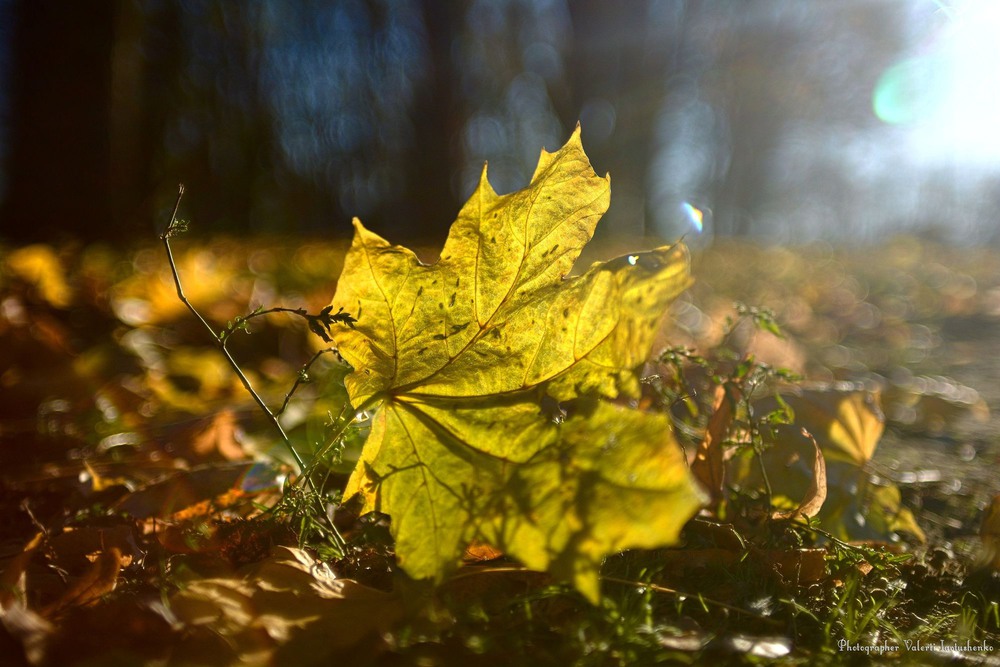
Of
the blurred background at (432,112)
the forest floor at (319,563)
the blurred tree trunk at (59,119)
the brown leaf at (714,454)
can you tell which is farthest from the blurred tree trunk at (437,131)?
the brown leaf at (714,454)

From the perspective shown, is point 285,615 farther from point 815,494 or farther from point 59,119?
point 59,119

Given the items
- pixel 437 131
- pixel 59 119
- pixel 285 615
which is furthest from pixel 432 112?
pixel 285 615

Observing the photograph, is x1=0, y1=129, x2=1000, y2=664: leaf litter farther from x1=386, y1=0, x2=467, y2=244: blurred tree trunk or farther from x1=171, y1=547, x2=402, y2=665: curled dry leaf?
x1=386, y1=0, x2=467, y2=244: blurred tree trunk

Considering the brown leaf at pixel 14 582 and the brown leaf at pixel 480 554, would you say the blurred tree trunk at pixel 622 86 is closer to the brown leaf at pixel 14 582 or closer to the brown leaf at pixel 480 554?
the brown leaf at pixel 480 554

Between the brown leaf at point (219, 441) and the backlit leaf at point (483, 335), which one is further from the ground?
the backlit leaf at point (483, 335)

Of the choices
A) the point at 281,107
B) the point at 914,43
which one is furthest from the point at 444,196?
the point at 914,43

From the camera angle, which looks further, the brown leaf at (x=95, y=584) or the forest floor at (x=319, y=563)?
the brown leaf at (x=95, y=584)

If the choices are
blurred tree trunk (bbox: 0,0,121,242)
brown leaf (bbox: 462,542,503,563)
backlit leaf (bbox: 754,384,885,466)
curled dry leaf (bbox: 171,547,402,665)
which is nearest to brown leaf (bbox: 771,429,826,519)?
backlit leaf (bbox: 754,384,885,466)
